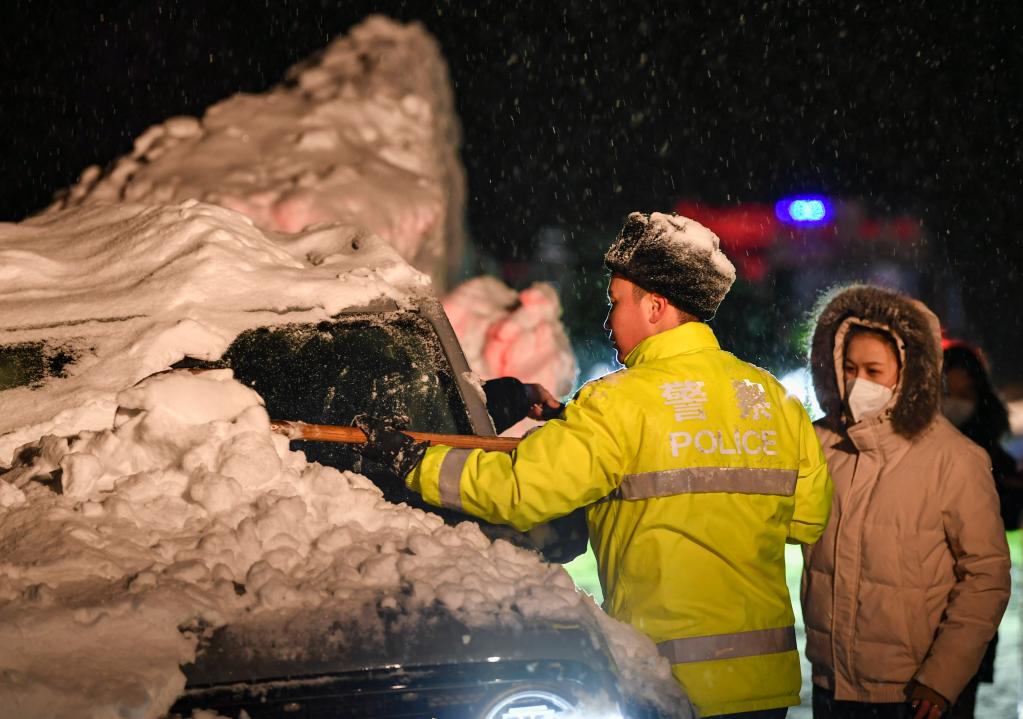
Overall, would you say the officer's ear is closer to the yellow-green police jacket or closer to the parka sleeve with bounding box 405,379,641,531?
the yellow-green police jacket

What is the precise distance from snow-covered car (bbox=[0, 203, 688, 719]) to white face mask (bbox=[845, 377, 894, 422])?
115 centimetres

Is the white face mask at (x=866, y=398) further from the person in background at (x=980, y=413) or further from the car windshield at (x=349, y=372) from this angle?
the car windshield at (x=349, y=372)

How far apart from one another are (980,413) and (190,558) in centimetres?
324

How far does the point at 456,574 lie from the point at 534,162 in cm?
1142

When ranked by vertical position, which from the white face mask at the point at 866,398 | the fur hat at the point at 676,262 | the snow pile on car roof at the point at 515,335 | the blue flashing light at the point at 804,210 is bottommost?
the white face mask at the point at 866,398

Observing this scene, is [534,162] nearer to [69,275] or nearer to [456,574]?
[69,275]

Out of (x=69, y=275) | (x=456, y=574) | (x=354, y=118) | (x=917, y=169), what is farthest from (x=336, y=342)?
(x=917, y=169)

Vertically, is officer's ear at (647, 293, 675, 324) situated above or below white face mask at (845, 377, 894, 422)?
above

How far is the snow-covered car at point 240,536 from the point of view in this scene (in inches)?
72.4

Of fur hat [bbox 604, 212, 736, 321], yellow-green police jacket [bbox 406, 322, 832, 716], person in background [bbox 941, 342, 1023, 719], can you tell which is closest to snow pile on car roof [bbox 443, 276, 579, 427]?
person in background [bbox 941, 342, 1023, 719]

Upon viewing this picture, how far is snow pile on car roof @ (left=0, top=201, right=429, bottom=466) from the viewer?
109 inches

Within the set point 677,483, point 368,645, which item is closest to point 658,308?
point 677,483

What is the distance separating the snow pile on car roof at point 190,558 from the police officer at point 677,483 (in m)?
0.12

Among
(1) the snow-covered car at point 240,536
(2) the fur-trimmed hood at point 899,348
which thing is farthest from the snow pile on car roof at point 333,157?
(2) the fur-trimmed hood at point 899,348
